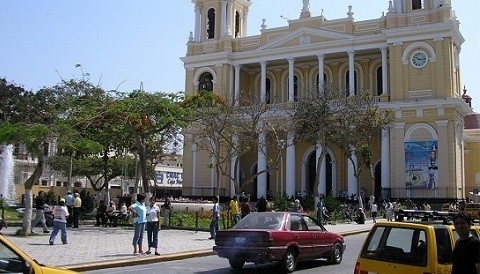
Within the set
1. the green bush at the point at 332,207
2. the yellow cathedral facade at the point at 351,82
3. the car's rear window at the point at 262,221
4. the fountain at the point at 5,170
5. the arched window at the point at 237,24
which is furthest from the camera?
the arched window at the point at 237,24

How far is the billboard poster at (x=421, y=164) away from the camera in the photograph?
4025 centimetres

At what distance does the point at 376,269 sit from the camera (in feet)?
23.6

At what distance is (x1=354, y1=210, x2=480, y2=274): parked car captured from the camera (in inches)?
269

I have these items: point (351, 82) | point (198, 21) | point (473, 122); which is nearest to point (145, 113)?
point (351, 82)

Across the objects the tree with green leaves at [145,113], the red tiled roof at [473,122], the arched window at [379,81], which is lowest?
the tree with green leaves at [145,113]

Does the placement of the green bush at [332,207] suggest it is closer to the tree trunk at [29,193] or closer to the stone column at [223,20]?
the tree trunk at [29,193]

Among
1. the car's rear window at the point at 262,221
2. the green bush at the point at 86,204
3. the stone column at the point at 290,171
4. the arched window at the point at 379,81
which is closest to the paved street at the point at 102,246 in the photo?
the car's rear window at the point at 262,221

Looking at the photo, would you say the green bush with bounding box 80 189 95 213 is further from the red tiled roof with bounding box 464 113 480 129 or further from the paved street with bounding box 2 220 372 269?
the red tiled roof with bounding box 464 113 480 129

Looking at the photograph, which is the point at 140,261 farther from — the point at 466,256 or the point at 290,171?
the point at 290,171

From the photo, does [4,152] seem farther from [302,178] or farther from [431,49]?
[431,49]

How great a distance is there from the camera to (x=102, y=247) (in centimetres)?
1662

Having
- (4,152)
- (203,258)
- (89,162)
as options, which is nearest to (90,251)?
(203,258)

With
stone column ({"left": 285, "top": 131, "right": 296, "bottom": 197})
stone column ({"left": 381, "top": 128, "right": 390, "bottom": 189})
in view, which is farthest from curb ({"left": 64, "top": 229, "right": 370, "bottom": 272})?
stone column ({"left": 285, "top": 131, "right": 296, "bottom": 197})

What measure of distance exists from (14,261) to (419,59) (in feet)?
137
